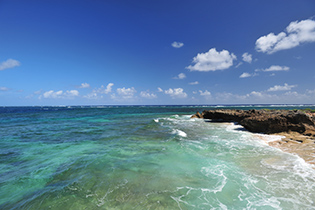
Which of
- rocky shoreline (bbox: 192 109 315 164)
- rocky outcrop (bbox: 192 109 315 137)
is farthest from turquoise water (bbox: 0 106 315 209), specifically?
rocky outcrop (bbox: 192 109 315 137)

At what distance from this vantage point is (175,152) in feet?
30.6

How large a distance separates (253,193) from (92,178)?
6.24 meters

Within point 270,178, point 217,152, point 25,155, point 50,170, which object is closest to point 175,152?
point 217,152

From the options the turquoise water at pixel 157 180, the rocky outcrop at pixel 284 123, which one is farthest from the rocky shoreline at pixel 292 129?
the turquoise water at pixel 157 180

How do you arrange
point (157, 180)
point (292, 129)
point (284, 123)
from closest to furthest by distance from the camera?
point (157, 180) → point (292, 129) → point (284, 123)

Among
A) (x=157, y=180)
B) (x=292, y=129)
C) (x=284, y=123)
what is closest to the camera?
(x=157, y=180)

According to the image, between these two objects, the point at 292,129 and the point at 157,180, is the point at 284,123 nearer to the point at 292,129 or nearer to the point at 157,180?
the point at 292,129

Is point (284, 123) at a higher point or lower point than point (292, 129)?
higher

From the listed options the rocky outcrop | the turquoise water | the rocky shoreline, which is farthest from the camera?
the rocky outcrop

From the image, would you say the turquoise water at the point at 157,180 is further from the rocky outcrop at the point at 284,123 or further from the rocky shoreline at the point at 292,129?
the rocky outcrop at the point at 284,123

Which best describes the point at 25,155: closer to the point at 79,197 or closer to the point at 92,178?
the point at 92,178

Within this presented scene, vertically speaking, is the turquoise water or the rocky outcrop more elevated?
the rocky outcrop

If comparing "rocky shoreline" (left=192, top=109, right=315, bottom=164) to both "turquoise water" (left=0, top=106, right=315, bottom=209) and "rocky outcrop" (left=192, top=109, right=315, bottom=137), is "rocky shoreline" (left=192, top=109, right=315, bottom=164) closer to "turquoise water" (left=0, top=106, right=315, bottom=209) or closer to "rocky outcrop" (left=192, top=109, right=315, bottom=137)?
"rocky outcrop" (left=192, top=109, right=315, bottom=137)

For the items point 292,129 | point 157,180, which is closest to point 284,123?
point 292,129
